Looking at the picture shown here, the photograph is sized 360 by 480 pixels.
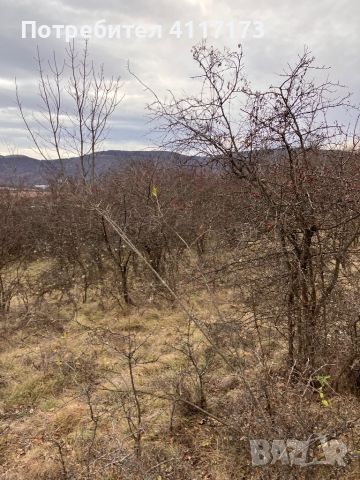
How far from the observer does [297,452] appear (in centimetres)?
241

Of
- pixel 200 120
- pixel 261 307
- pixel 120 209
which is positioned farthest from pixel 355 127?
pixel 120 209

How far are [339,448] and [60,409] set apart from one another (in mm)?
2753

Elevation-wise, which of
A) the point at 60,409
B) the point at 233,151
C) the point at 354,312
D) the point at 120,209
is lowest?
the point at 60,409

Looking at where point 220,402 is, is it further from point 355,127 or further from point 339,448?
point 355,127

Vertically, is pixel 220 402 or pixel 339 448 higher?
pixel 339 448

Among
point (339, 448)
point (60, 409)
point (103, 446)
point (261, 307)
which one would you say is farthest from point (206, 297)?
point (339, 448)

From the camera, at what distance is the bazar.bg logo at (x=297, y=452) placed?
2311 mm

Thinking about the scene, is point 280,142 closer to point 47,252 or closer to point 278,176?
point 278,176

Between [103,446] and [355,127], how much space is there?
3568 millimetres

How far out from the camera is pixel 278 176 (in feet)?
12.1

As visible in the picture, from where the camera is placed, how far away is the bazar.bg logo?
2.31 meters

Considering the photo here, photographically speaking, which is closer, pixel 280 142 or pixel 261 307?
pixel 280 142

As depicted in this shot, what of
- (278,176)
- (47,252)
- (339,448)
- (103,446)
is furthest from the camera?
(47,252)

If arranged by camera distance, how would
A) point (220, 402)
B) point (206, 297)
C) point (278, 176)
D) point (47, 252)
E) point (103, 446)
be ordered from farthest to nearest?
point (47, 252) → point (206, 297) → point (220, 402) → point (278, 176) → point (103, 446)
